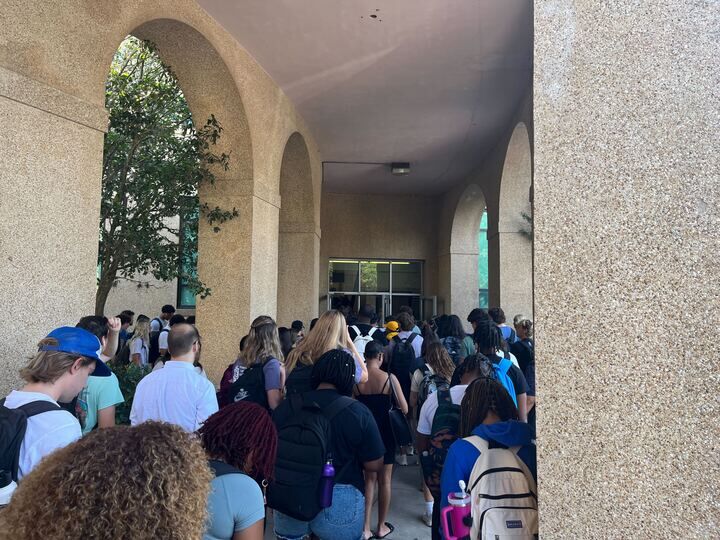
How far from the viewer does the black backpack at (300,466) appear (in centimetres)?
279

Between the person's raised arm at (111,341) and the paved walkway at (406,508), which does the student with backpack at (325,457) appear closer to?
the paved walkway at (406,508)

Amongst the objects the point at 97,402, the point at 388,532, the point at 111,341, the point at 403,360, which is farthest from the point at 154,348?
the point at 388,532

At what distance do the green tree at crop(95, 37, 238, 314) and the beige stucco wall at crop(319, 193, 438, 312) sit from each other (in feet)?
40.9

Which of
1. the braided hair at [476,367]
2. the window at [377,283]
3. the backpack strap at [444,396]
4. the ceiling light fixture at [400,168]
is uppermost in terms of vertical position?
the ceiling light fixture at [400,168]

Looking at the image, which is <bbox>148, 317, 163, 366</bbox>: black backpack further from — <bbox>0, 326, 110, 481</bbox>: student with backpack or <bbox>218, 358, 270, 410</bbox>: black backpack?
<bbox>0, 326, 110, 481</bbox>: student with backpack

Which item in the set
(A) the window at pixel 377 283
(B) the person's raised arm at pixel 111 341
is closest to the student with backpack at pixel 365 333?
(B) the person's raised arm at pixel 111 341

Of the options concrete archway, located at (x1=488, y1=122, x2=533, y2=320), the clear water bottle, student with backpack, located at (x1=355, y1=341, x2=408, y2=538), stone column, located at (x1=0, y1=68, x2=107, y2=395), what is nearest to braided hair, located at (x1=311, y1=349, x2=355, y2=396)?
student with backpack, located at (x1=355, y1=341, x2=408, y2=538)

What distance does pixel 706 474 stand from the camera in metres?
1.68

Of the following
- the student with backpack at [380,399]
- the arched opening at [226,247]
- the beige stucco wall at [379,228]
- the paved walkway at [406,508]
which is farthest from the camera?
the beige stucco wall at [379,228]

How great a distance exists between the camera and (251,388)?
4.09m

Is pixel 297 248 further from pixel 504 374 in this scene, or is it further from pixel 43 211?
pixel 504 374

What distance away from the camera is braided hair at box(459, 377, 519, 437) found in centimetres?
274

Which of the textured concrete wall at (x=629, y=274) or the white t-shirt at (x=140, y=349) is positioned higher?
the textured concrete wall at (x=629, y=274)

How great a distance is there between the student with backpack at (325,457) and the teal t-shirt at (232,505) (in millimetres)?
874
